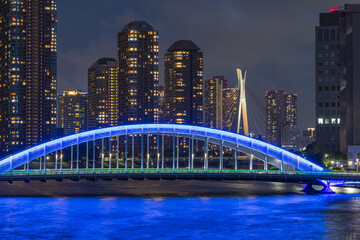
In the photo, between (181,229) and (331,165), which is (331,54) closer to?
(331,165)

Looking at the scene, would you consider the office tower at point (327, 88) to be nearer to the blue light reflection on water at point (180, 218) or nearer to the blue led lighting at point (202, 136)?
the blue led lighting at point (202, 136)

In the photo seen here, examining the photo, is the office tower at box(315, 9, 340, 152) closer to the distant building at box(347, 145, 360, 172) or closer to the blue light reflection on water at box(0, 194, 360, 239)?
the distant building at box(347, 145, 360, 172)

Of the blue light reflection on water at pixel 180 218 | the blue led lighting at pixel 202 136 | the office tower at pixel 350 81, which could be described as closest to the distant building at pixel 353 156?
the office tower at pixel 350 81

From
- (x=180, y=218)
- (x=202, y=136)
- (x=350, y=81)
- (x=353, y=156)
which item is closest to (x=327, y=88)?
(x=350, y=81)

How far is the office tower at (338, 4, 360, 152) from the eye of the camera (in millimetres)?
118188

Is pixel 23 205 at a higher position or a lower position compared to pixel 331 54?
lower

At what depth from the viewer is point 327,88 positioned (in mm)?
138375

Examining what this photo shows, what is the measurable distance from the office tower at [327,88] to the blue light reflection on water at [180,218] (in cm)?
6106

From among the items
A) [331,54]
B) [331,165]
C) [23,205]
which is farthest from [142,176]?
[331,54]

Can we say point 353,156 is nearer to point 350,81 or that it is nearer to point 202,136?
point 350,81

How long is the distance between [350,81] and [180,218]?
69589 millimetres

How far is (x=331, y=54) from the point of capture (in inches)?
5433

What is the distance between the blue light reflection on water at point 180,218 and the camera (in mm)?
51188

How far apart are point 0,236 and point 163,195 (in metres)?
36.4
